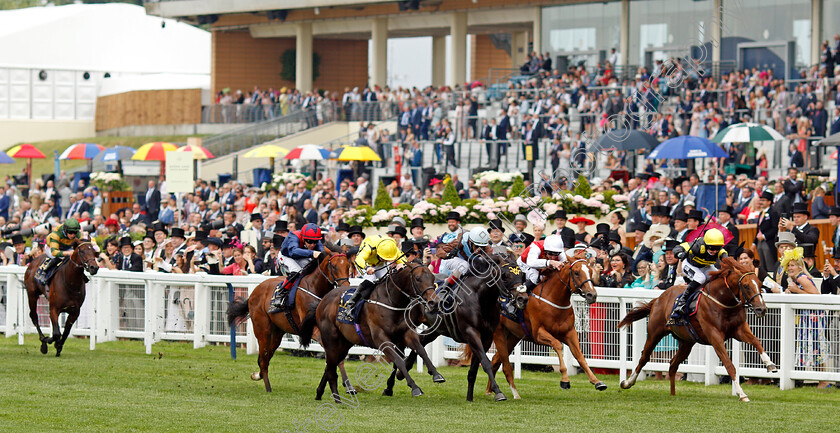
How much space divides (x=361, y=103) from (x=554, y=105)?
11313 mm

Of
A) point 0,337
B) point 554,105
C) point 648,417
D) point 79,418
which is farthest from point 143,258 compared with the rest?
point 554,105

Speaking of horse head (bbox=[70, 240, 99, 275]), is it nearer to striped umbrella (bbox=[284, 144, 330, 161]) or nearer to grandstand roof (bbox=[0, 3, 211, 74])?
striped umbrella (bbox=[284, 144, 330, 161])

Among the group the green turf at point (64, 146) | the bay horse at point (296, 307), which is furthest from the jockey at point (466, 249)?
the green turf at point (64, 146)

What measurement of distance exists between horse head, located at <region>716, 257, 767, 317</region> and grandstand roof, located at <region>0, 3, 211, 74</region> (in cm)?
4286

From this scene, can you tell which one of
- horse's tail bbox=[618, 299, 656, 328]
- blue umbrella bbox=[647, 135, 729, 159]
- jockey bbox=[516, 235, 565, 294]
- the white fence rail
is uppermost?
blue umbrella bbox=[647, 135, 729, 159]

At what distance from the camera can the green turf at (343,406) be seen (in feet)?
30.8

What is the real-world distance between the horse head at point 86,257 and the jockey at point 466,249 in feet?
16.8

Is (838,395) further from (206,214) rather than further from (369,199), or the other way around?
(206,214)

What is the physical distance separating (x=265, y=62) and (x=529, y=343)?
3573cm

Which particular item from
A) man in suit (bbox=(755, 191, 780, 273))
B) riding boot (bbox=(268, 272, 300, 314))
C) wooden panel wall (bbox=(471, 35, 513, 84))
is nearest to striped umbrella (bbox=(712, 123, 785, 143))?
man in suit (bbox=(755, 191, 780, 273))

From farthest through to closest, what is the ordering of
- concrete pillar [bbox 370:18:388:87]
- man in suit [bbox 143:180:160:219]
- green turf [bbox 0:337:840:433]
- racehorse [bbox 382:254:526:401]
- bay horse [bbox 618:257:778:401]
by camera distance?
concrete pillar [bbox 370:18:388:87] < man in suit [bbox 143:180:160:219] < bay horse [bbox 618:257:778:401] < racehorse [bbox 382:254:526:401] < green turf [bbox 0:337:840:433]

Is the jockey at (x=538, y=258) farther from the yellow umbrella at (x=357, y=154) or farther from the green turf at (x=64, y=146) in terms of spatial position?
the green turf at (x=64, y=146)

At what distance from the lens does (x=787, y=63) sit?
3033 cm

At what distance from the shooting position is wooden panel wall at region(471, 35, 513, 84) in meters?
47.9
